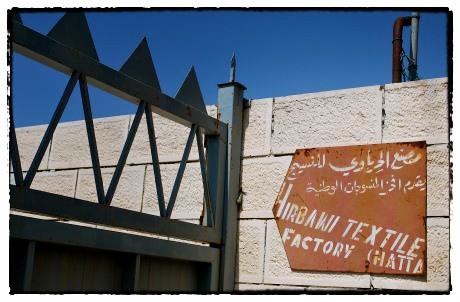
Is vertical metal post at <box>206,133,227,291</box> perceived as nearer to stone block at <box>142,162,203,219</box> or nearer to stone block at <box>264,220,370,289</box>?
stone block at <box>142,162,203,219</box>

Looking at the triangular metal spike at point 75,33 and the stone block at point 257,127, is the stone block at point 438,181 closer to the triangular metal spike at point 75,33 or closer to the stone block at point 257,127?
the stone block at point 257,127

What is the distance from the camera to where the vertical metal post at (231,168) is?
4141 millimetres

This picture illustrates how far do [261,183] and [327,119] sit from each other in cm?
63

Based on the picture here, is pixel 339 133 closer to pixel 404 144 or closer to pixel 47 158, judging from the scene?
pixel 404 144

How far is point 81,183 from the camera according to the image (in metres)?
5.02

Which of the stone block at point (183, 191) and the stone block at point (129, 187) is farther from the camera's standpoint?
the stone block at point (129, 187)

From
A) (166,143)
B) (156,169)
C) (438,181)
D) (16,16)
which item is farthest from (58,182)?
(438,181)

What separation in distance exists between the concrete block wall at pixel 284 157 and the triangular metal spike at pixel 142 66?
79cm

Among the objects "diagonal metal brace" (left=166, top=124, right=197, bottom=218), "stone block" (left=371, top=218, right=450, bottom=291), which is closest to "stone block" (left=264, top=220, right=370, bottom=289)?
"stone block" (left=371, top=218, right=450, bottom=291)

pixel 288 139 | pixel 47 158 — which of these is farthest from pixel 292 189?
pixel 47 158

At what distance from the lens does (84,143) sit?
515cm

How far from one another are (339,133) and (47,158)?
2.65 meters

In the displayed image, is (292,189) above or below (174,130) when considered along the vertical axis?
below

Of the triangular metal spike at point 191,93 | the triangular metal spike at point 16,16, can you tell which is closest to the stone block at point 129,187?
the triangular metal spike at point 191,93
